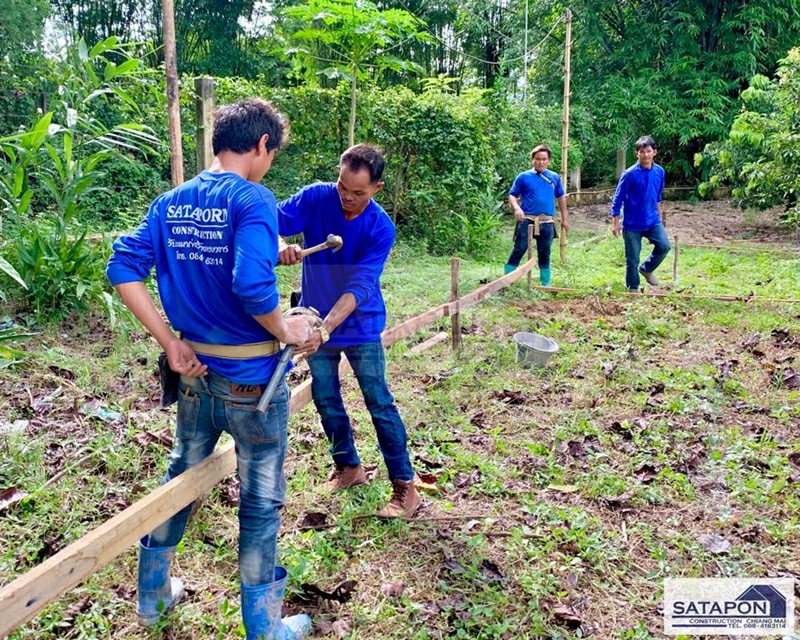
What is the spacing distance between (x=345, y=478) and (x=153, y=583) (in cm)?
124

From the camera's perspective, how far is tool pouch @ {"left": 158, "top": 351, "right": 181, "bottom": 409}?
7.39 ft

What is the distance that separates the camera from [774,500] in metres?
3.37

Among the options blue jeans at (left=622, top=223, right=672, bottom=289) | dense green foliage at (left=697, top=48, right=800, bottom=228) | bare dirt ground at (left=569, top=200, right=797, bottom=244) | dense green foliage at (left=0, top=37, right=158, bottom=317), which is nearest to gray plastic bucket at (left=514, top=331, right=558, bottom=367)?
blue jeans at (left=622, top=223, right=672, bottom=289)

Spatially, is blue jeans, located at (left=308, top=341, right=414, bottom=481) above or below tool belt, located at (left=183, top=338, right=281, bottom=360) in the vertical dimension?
below

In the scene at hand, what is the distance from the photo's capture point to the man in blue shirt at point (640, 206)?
766cm

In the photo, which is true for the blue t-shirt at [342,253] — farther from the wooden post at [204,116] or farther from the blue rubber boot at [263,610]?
the wooden post at [204,116]

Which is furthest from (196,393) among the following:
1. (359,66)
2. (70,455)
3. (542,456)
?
(359,66)

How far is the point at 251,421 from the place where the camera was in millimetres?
2176

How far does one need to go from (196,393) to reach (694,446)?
3104 mm

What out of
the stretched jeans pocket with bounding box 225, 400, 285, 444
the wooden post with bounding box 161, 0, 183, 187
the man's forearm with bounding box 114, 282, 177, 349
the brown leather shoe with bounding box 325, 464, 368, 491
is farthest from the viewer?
the wooden post with bounding box 161, 0, 183, 187

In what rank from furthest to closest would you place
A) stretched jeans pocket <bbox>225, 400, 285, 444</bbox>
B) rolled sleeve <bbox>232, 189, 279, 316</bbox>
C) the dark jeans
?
the dark jeans, stretched jeans pocket <bbox>225, 400, 285, 444</bbox>, rolled sleeve <bbox>232, 189, 279, 316</bbox>

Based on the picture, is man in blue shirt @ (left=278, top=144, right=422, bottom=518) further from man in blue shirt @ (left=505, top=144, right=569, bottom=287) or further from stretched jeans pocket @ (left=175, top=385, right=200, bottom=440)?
man in blue shirt @ (left=505, top=144, right=569, bottom=287)

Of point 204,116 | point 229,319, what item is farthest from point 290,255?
point 204,116

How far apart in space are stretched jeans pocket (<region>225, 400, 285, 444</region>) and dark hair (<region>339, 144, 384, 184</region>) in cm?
122
